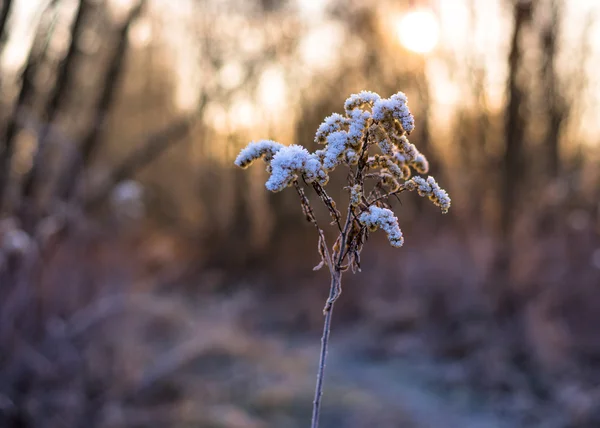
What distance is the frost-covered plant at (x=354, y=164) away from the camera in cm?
140

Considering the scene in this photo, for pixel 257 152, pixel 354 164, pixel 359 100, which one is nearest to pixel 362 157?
pixel 354 164

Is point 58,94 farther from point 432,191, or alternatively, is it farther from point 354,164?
point 432,191

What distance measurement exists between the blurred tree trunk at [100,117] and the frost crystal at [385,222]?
3.85 m

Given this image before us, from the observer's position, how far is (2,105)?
18.0 ft

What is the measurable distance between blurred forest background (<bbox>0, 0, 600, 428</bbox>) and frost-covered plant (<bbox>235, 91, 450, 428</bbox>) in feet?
8.15

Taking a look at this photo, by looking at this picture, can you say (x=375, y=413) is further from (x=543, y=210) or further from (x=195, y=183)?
(x=195, y=183)

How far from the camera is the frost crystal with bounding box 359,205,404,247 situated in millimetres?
1360

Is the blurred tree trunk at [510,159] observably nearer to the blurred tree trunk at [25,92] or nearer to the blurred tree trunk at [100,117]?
the blurred tree trunk at [100,117]

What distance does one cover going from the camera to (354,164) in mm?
1480

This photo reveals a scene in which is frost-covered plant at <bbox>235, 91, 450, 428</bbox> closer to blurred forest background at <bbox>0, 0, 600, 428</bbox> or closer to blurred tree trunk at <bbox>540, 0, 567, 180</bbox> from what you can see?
blurred forest background at <bbox>0, 0, 600, 428</bbox>

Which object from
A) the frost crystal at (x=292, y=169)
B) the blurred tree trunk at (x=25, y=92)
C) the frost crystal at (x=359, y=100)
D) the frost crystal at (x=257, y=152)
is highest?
the blurred tree trunk at (x=25, y=92)

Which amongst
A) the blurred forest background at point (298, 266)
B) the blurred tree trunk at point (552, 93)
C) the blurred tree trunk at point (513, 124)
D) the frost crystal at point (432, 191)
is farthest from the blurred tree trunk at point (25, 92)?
→ the blurred tree trunk at point (552, 93)

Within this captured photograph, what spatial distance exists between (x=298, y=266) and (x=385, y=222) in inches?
382

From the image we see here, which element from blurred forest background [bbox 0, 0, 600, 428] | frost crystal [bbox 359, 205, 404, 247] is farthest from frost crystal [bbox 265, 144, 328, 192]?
blurred forest background [bbox 0, 0, 600, 428]
